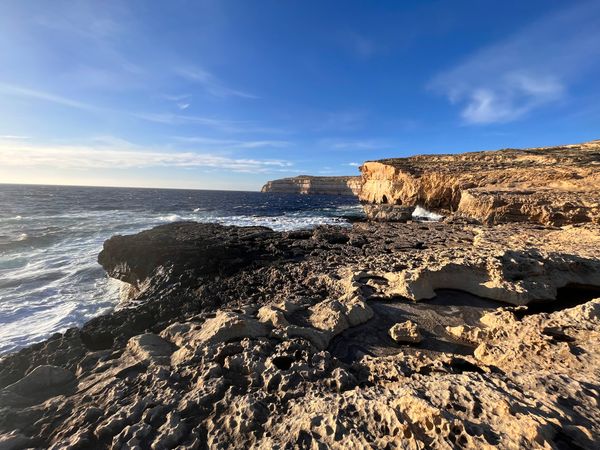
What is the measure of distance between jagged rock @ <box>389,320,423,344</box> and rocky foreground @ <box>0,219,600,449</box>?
3 cm

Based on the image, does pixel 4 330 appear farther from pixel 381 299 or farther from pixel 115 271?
pixel 381 299

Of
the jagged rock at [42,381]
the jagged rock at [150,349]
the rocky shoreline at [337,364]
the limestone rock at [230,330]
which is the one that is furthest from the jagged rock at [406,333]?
the jagged rock at [42,381]

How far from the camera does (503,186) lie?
25.2 m

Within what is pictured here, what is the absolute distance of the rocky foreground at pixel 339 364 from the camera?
141 inches

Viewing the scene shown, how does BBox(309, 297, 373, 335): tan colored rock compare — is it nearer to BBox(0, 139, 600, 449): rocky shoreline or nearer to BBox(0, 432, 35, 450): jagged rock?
BBox(0, 139, 600, 449): rocky shoreline

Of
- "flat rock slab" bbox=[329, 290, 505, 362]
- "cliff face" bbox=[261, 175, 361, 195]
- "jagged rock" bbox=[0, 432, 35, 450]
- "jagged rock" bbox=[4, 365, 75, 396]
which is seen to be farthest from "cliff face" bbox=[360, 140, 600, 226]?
"cliff face" bbox=[261, 175, 361, 195]

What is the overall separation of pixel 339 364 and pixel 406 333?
1.77m

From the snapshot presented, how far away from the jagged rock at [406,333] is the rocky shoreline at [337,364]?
20mm

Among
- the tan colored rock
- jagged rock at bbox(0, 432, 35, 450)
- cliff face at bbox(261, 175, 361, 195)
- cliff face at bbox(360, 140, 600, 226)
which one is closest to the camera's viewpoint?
jagged rock at bbox(0, 432, 35, 450)

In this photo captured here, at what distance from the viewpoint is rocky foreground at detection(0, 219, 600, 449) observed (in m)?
3.57

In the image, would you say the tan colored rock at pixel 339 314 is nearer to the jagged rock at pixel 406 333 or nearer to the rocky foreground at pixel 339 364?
the rocky foreground at pixel 339 364

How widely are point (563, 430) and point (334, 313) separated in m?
4.17

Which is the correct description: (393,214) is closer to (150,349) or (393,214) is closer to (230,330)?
(230,330)

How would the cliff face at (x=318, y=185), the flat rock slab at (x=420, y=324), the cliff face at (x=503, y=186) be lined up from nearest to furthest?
the flat rock slab at (x=420, y=324), the cliff face at (x=503, y=186), the cliff face at (x=318, y=185)
